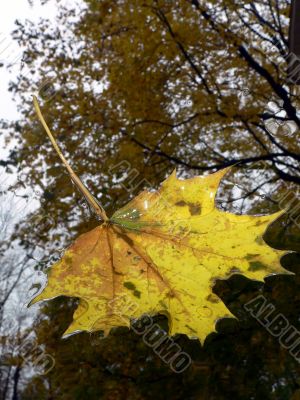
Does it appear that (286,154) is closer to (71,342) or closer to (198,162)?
(198,162)

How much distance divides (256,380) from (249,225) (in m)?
4.51

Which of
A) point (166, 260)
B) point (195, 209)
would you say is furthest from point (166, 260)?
point (195, 209)

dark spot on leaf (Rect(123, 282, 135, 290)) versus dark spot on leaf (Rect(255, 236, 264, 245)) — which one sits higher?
dark spot on leaf (Rect(123, 282, 135, 290))

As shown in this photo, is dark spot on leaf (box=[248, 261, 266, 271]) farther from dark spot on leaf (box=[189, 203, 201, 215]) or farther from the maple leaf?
dark spot on leaf (box=[189, 203, 201, 215])

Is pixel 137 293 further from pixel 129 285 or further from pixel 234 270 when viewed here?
pixel 234 270

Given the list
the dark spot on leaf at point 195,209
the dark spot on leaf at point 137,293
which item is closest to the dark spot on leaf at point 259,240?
the dark spot on leaf at point 195,209

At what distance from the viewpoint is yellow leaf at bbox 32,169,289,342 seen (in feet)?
3.17

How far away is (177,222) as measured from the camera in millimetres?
1043

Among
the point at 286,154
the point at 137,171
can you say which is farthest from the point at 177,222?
the point at 286,154

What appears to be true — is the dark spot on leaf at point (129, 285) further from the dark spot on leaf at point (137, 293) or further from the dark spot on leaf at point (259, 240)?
the dark spot on leaf at point (259, 240)

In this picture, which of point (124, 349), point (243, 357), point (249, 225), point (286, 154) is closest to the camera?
point (249, 225)

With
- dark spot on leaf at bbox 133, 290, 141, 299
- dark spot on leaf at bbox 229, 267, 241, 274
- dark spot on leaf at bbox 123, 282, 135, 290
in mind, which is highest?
dark spot on leaf at bbox 123, 282, 135, 290

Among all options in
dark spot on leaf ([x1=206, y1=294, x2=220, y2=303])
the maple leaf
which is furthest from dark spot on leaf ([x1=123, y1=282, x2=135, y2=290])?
dark spot on leaf ([x1=206, y1=294, x2=220, y2=303])

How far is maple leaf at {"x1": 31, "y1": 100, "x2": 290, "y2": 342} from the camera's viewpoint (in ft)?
3.16
